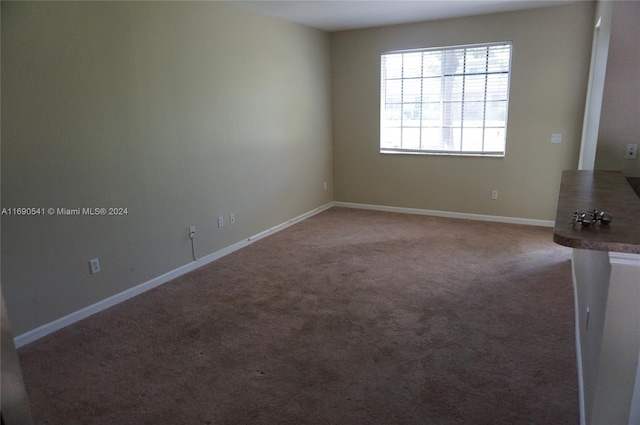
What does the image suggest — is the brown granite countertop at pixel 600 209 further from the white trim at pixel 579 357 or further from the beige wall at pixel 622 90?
A: the white trim at pixel 579 357

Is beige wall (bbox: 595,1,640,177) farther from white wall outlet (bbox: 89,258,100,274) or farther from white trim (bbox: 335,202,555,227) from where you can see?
white wall outlet (bbox: 89,258,100,274)

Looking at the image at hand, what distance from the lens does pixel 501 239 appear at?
185 inches

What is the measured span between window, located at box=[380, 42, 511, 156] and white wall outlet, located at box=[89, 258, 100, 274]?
13.1ft

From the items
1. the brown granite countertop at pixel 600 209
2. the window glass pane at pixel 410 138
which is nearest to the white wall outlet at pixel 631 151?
the brown granite countertop at pixel 600 209

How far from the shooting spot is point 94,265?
3148mm

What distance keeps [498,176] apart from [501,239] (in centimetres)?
97

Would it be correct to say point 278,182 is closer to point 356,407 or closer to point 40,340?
point 40,340

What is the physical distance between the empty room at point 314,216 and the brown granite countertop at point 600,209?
0.02 m

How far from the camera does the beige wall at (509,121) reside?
4.67 metres

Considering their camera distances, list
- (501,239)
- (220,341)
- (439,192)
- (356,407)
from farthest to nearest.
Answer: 1. (439,192)
2. (501,239)
3. (220,341)
4. (356,407)

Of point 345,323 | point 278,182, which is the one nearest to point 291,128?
point 278,182

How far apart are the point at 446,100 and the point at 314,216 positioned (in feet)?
7.58

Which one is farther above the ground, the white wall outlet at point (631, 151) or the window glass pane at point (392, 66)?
the window glass pane at point (392, 66)

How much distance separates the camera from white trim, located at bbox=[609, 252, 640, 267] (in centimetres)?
145
